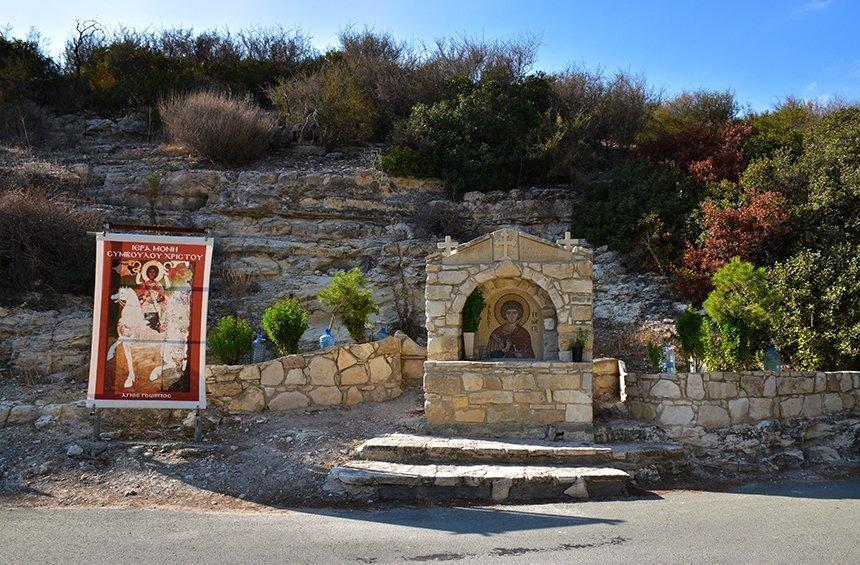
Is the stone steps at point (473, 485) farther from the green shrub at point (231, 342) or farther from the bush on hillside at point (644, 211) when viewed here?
the bush on hillside at point (644, 211)

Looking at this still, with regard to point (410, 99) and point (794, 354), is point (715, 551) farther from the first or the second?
point (410, 99)

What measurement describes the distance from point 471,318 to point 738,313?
389cm

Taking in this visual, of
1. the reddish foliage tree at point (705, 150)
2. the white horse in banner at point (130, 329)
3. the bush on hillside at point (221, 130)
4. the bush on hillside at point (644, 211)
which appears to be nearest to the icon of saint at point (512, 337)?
the white horse in banner at point (130, 329)

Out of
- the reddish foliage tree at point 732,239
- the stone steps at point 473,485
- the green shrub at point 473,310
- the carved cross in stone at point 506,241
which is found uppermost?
the reddish foliage tree at point 732,239

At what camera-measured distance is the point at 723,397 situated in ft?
29.8

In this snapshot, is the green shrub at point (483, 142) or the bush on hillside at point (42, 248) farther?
the green shrub at point (483, 142)

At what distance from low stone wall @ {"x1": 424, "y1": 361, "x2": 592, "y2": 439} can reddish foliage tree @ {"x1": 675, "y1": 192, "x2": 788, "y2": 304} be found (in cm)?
558

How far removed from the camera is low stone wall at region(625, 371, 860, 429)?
901 cm

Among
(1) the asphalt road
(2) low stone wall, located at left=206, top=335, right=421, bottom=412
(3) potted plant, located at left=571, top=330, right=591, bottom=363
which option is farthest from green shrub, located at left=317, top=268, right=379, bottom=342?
(1) the asphalt road

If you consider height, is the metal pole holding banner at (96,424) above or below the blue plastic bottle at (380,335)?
below

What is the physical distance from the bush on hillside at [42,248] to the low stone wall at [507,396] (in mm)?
7891

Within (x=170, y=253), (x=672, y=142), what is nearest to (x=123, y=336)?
(x=170, y=253)

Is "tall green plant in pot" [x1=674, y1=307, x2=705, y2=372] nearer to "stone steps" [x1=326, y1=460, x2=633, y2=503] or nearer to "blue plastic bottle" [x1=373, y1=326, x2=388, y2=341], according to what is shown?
"stone steps" [x1=326, y1=460, x2=633, y2=503]

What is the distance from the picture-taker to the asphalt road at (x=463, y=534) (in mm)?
5184
